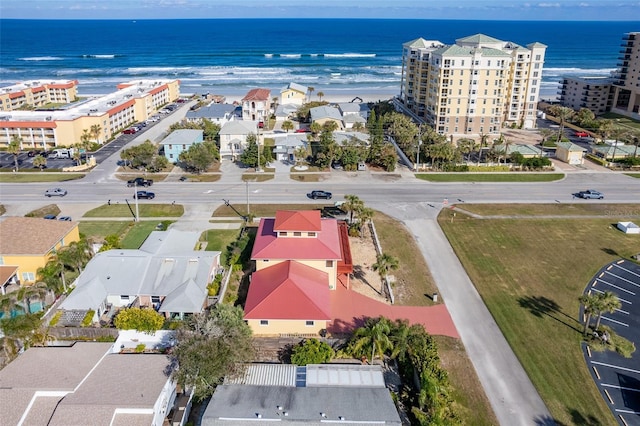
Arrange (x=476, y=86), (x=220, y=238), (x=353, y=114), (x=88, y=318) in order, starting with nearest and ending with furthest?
(x=88, y=318) → (x=220, y=238) → (x=476, y=86) → (x=353, y=114)

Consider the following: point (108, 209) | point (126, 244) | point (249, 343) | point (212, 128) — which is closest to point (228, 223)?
point (126, 244)

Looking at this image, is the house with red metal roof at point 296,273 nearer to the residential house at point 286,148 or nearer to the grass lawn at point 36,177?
the residential house at point 286,148

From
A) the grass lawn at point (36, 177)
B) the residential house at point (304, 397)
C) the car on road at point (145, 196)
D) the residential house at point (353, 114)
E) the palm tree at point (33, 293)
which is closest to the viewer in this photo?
the residential house at point (304, 397)

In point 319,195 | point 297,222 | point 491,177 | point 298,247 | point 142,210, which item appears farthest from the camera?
point 491,177

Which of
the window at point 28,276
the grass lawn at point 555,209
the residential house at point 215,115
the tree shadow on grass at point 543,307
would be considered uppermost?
the residential house at point 215,115

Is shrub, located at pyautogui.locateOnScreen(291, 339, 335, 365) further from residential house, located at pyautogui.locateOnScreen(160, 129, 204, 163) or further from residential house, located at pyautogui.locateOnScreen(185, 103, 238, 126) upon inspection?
residential house, located at pyautogui.locateOnScreen(185, 103, 238, 126)

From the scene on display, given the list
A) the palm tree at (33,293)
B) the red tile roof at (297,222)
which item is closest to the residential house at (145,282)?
the palm tree at (33,293)

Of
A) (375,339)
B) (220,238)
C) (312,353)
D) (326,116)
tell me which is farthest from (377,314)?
(326,116)

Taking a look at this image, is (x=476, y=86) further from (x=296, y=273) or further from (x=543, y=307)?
(x=296, y=273)
